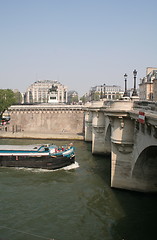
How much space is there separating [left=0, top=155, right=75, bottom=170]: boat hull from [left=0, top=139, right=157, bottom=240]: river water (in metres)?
1.82

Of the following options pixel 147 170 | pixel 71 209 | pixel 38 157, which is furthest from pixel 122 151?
pixel 38 157

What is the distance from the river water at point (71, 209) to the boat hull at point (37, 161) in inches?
71.6

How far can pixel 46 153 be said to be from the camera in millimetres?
27891

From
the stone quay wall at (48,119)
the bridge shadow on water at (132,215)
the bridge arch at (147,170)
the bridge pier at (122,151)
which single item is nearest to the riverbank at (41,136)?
the stone quay wall at (48,119)

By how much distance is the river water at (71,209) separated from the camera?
1453 centimetres

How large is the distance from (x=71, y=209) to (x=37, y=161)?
11249mm

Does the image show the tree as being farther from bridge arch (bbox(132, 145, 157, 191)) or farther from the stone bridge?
bridge arch (bbox(132, 145, 157, 191))

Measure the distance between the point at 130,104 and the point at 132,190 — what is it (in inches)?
Answer: 266

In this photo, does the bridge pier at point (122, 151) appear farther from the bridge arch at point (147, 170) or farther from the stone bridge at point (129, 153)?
the bridge arch at point (147, 170)

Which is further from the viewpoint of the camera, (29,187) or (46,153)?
(46,153)

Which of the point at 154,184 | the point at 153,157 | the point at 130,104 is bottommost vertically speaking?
the point at 154,184

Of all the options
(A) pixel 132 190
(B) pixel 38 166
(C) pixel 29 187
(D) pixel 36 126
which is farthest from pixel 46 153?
(D) pixel 36 126

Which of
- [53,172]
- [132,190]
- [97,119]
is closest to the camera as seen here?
[132,190]

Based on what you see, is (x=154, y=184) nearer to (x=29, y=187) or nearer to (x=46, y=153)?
(x=29, y=187)
